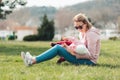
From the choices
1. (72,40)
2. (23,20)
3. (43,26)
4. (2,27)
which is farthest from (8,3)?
(23,20)

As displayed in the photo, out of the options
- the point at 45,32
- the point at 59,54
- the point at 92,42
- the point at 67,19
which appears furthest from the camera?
the point at 67,19

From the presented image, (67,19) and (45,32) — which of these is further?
(67,19)

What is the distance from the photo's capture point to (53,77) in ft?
22.7

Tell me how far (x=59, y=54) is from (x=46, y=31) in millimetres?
48468

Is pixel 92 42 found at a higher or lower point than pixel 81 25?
lower

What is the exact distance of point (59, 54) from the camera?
944 cm

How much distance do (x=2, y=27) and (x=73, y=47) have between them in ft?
481

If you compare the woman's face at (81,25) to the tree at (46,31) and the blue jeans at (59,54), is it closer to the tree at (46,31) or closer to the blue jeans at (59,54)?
the blue jeans at (59,54)

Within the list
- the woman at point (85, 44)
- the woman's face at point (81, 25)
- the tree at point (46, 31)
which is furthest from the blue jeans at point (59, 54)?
the tree at point (46, 31)

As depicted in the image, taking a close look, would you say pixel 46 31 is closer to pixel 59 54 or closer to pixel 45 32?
pixel 45 32

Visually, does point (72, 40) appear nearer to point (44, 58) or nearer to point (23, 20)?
point (44, 58)

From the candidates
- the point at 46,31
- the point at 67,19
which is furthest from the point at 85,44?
the point at 67,19

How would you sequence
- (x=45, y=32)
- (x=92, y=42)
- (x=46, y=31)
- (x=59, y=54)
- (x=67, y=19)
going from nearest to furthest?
1. (x=59, y=54)
2. (x=92, y=42)
3. (x=45, y=32)
4. (x=46, y=31)
5. (x=67, y=19)

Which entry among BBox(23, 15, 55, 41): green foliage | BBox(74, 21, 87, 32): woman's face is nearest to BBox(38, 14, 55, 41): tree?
BBox(23, 15, 55, 41): green foliage
